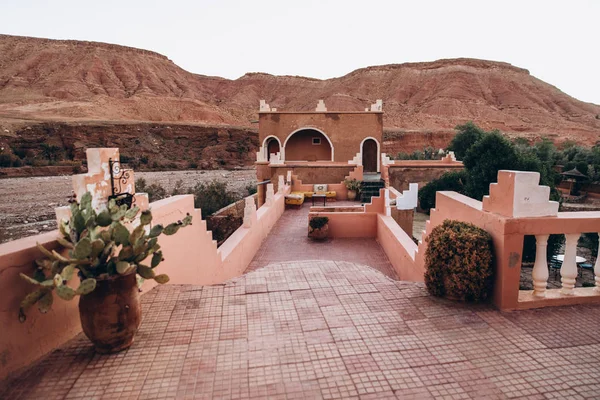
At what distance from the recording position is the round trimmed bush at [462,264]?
3.84 m

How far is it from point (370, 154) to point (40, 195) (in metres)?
23.0

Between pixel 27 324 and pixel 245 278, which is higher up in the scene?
pixel 27 324

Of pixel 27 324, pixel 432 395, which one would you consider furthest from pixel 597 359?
pixel 27 324

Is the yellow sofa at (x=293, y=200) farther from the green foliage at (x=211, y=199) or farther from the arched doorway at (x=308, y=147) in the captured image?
the arched doorway at (x=308, y=147)

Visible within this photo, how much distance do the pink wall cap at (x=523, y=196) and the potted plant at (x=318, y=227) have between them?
7164 mm

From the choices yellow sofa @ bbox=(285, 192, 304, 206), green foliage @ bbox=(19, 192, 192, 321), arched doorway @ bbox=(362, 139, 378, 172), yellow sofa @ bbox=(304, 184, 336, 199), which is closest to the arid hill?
arched doorway @ bbox=(362, 139, 378, 172)

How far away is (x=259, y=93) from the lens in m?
94.9

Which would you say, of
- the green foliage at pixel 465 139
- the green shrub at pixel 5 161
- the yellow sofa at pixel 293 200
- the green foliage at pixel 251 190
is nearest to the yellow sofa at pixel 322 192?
the yellow sofa at pixel 293 200

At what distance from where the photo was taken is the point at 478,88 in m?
74.1

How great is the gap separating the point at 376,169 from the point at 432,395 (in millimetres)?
22627

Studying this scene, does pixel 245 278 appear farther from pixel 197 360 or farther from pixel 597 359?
pixel 597 359

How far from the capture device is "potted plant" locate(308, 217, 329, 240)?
1088cm

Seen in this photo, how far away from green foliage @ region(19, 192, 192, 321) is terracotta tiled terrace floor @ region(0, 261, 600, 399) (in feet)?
2.17

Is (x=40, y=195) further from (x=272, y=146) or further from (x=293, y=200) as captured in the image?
(x=293, y=200)
